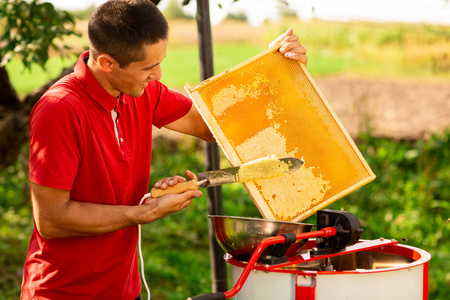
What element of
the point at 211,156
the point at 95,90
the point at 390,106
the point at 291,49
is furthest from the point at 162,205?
the point at 390,106

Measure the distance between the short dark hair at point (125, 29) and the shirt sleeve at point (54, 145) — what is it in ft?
1.06

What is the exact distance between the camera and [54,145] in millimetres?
2334

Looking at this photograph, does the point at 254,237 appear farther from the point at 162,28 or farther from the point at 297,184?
the point at 162,28

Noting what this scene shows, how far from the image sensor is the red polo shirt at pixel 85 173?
7.72 ft

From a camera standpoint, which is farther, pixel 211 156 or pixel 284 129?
pixel 211 156

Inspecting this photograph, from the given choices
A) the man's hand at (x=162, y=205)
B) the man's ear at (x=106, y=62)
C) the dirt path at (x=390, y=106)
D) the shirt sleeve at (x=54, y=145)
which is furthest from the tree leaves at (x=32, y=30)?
the dirt path at (x=390, y=106)

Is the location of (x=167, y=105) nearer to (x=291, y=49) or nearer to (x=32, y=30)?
(x=291, y=49)

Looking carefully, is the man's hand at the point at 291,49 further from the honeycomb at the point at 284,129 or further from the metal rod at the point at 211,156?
the metal rod at the point at 211,156

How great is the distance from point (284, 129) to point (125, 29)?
0.95 meters

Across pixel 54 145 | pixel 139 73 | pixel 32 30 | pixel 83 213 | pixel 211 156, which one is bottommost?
pixel 83 213

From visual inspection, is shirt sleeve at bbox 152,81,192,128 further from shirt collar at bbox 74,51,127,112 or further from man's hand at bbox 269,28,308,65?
man's hand at bbox 269,28,308,65

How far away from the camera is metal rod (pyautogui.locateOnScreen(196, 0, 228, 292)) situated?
4128 millimetres

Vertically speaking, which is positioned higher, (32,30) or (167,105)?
(32,30)

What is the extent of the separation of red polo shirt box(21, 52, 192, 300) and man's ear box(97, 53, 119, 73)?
10 cm
